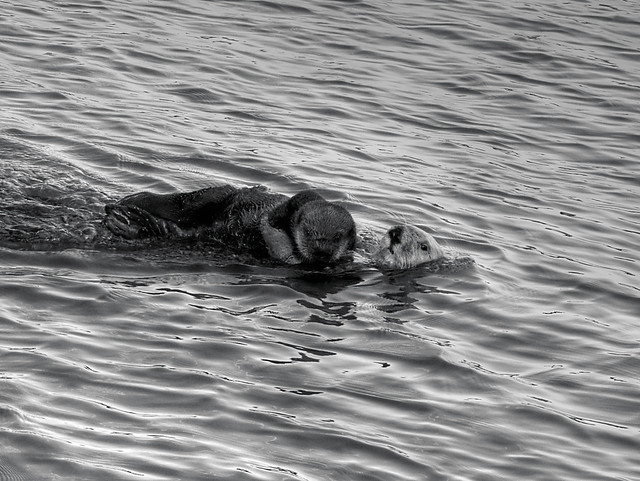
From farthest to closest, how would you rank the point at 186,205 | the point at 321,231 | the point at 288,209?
1. the point at 186,205
2. the point at 288,209
3. the point at 321,231

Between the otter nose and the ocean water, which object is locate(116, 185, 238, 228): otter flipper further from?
the otter nose

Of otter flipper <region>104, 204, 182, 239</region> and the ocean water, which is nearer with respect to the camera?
the ocean water

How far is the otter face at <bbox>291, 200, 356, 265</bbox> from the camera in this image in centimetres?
739

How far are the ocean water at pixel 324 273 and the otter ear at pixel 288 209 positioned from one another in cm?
32

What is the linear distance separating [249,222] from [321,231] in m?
0.50

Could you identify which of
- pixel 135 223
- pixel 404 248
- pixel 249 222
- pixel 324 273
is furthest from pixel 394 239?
pixel 135 223

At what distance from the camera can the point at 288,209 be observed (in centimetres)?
752

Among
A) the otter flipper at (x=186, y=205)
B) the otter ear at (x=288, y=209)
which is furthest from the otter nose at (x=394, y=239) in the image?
the otter flipper at (x=186, y=205)

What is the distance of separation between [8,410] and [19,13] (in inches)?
369

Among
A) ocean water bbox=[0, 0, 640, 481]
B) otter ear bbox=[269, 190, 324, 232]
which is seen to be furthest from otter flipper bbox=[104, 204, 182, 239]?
otter ear bbox=[269, 190, 324, 232]

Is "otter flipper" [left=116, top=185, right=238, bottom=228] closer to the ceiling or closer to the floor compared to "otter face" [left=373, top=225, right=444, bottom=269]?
closer to the ceiling

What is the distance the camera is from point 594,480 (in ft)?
16.4

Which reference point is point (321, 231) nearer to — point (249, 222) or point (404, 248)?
point (249, 222)

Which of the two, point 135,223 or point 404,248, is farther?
point 404,248
